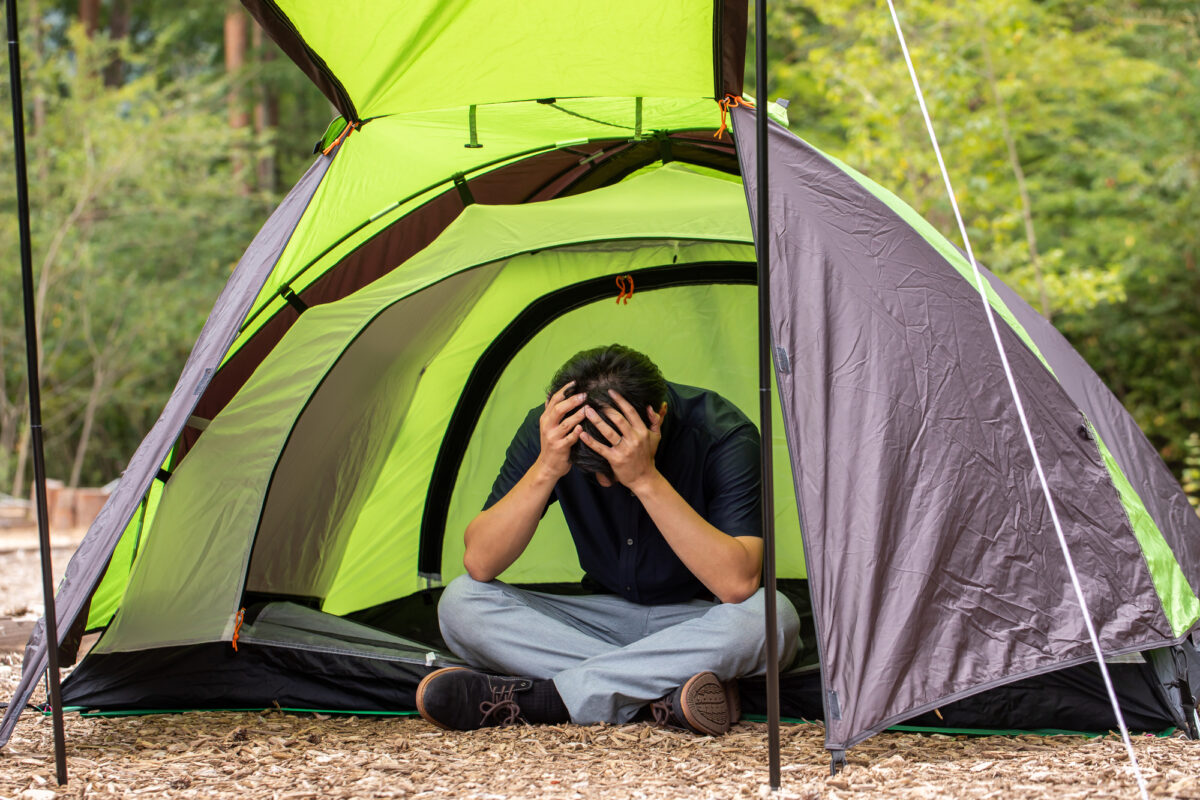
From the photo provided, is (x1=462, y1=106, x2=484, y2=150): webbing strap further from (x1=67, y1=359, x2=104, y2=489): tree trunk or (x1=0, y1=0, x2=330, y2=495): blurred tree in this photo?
(x1=67, y1=359, x2=104, y2=489): tree trunk

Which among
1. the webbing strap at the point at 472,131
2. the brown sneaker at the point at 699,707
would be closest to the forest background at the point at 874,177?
the webbing strap at the point at 472,131

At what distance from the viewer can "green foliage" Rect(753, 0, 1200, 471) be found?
7.40m

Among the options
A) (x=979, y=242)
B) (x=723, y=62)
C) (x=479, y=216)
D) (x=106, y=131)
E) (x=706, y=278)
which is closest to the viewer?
(x=723, y=62)

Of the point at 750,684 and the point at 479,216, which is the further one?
the point at 479,216

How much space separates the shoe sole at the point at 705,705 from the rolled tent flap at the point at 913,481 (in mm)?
456

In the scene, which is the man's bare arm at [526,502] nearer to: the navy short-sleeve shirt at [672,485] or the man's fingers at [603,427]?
the man's fingers at [603,427]

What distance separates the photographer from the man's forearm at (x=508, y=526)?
2.59 meters

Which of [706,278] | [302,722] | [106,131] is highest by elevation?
[106,131]

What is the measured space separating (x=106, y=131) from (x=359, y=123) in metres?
8.35

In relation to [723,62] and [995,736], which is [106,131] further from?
[995,736]

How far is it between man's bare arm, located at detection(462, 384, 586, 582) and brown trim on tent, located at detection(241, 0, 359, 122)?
867 mm

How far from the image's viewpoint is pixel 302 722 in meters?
2.67

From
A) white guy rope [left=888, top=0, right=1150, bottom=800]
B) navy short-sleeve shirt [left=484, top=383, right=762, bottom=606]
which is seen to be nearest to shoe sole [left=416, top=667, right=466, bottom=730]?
navy short-sleeve shirt [left=484, top=383, right=762, bottom=606]

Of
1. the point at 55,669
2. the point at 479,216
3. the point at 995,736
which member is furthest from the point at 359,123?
the point at 995,736
